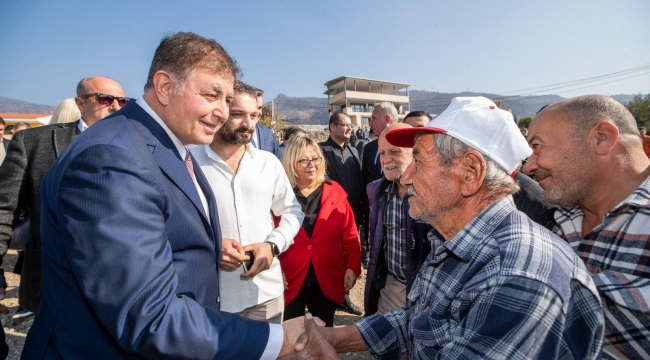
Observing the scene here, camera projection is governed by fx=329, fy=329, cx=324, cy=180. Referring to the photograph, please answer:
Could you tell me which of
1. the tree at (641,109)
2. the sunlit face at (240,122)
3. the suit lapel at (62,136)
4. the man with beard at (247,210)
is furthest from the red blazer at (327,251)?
the tree at (641,109)

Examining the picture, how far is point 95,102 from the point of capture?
318 centimetres

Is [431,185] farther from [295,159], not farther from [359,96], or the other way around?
[359,96]

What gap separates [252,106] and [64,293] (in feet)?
7.07

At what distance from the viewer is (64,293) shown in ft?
4.29

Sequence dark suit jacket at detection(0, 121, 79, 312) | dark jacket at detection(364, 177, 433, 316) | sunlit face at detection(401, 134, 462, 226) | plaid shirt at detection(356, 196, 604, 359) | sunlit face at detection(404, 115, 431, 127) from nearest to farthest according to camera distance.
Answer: plaid shirt at detection(356, 196, 604, 359)
sunlit face at detection(401, 134, 462, 226)
dark suit jacket at detection(0, 121, 79, 312)
dark jacket at detection(364, 177, 433, 316)
sunlit face at detection(404, 115, 431, 127)

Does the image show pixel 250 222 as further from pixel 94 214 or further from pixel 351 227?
pixel 94 214

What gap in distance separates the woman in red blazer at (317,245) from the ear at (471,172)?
1.98 m

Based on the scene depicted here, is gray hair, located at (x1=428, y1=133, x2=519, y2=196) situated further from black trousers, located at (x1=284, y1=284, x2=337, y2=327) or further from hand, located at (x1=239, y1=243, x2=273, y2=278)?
black trousers, located at (x1=284, y1=284, x2=337, y2=327)

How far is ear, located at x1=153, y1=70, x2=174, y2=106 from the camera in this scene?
1.64 meters

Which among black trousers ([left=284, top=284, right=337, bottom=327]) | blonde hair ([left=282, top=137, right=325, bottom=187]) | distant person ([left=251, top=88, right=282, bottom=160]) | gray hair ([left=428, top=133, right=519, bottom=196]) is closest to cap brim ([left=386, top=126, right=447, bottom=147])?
gray hair ([left=428, top=133, right=519, bottom=196])

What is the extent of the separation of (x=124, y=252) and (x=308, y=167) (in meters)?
2.50

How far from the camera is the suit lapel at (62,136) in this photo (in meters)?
2.84

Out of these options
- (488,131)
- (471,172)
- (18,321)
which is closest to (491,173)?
(471,172)

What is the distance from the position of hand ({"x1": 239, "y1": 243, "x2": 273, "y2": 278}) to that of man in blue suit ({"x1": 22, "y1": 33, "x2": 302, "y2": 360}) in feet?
2.59
